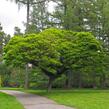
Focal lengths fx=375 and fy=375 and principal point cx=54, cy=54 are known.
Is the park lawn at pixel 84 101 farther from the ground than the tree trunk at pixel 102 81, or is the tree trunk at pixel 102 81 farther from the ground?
the tree trunk at pixel 102 81

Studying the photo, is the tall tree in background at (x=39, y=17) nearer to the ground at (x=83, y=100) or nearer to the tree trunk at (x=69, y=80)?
the tree trunk at (x=69, y=80)

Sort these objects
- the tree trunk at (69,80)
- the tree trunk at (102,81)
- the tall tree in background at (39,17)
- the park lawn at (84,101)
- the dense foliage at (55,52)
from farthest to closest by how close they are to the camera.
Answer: the tree trunk at (102,81)
the tall tree in background at (39,17)
the tree trunk at (69,80)
the dense foliage at (55,52)
the park lawn at (84,101)

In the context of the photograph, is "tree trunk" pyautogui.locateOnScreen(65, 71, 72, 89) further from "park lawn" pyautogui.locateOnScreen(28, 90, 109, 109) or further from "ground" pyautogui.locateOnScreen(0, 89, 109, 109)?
"park lawn" pyautogui.locateOnScreen(28, 90, 109, 109)

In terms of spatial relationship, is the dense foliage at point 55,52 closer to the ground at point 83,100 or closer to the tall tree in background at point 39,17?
the ground at point 83,100

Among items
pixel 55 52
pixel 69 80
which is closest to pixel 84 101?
pixel 55 52

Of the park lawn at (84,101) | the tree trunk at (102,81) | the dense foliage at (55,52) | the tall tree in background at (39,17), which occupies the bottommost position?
the park lawn at (84,101)

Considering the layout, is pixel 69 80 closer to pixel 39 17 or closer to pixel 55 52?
pixel 39 17

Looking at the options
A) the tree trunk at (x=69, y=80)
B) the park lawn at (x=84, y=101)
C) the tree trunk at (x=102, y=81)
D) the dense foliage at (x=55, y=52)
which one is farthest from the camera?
the tree trunk at (x=102, y=81)

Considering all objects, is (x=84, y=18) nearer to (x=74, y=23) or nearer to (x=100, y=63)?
(x=74, y=23)

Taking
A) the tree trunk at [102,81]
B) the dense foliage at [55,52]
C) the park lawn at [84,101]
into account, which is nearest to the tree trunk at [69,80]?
the tree trunk at [102,81]

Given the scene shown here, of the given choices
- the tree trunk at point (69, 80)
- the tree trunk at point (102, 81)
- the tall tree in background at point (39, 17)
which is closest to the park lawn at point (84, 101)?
the tree trunk at point (69, 80)

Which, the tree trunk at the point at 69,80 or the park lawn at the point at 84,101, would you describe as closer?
the park lawn at the point at 84,101

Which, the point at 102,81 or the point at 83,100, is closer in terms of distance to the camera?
the point at 83,100

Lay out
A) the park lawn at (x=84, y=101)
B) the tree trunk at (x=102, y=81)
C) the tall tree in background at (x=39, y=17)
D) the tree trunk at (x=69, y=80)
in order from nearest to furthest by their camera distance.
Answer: the park lawn at (x=84, y=101) < the tree trunk at (x=69, y=80) < the tall tree in background at (x=39, y=17) < the tree trunk at (x=102, y=81)
